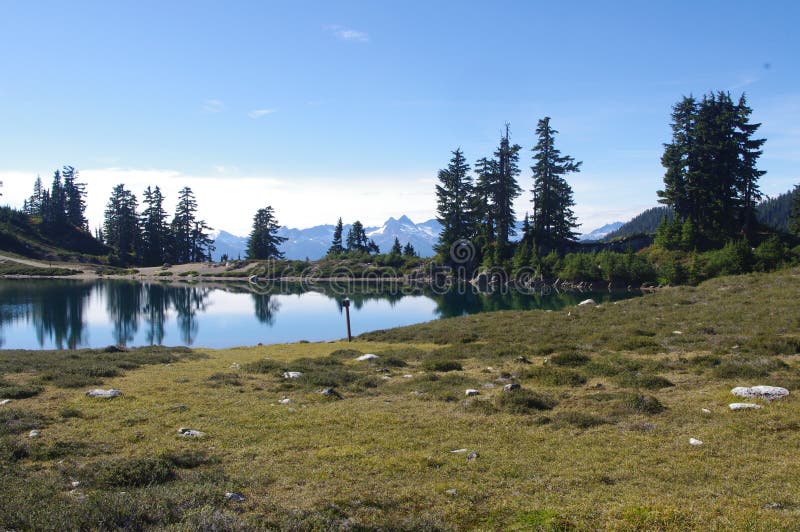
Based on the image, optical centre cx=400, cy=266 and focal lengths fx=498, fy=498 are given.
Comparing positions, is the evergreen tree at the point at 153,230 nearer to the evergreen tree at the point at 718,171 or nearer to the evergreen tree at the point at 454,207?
the evergreen tree at the point at 454,207

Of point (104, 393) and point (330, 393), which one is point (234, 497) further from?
point (104, 393)

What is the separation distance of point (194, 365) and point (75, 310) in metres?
43.5

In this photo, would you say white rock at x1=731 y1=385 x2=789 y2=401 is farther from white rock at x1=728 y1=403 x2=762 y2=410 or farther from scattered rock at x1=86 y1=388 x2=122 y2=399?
scattered rock at x1=86 y1=388 x2=122 y2=399

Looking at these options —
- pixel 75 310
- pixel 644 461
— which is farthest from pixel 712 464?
pixel 75 310

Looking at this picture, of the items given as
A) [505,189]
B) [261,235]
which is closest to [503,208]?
[505,189]

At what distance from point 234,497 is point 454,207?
9303 centimetres

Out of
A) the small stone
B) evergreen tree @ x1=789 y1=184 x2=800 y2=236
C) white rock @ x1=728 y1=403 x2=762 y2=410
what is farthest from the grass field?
evergreen tree @ x1=789 y1=184 x2=800 y2=236

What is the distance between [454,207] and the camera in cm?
9838

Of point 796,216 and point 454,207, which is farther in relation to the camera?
point 454,207

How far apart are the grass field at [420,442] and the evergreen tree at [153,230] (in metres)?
119

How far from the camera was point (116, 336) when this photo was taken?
40.7m

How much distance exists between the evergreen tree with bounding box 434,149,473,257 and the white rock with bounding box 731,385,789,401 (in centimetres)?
8544

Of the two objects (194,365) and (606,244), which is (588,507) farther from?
(606,244)

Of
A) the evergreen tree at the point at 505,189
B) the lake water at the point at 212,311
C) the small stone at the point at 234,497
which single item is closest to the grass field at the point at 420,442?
the small stone at the point at 234,497
